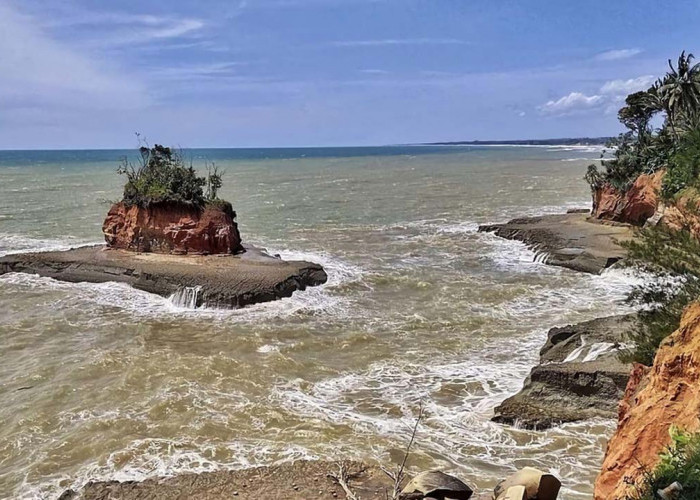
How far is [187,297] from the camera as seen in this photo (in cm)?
2012

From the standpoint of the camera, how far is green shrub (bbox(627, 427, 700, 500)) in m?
5.41

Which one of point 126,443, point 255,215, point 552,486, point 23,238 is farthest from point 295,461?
point 255,215

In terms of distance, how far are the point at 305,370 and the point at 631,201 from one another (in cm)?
2343

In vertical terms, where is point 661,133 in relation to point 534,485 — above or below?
above

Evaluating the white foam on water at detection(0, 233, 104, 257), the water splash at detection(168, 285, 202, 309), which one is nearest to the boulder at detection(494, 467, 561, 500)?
the water splash at detection(168, 285, 202, 309)

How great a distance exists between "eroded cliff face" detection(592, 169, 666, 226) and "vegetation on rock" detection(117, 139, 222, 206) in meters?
21.0

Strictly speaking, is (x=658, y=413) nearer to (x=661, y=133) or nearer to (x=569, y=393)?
(x=569, y=393)

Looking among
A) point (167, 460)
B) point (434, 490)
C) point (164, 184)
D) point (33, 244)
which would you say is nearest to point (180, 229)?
point (164, 184)

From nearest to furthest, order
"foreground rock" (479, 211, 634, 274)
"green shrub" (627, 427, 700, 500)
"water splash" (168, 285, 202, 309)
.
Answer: "green shrub" (627, 427, 700, 500), "water splash" (168, 285, 202, 309), "foreground rock" (479, 211, 634, 274)

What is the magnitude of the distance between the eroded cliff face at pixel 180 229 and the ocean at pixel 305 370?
3206mm

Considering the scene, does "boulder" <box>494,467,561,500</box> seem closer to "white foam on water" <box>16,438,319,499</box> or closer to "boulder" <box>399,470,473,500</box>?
"boulder" <box>399,470,473,500</box>

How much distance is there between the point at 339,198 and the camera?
54344 mm

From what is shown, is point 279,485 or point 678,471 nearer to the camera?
A: point 678,471

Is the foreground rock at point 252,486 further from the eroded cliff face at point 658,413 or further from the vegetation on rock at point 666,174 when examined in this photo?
the vegetation on rock at point 666,174
